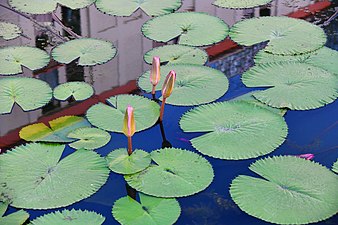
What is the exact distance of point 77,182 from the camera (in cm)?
170

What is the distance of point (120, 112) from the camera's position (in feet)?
6.57

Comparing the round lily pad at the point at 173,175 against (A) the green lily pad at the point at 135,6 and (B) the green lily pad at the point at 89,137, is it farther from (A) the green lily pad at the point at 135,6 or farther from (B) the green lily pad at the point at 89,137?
(A) the green lily pad at the point at 135,6

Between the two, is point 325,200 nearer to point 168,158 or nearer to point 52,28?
point 168,158

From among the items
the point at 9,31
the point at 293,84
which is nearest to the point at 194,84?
the point at 293,84

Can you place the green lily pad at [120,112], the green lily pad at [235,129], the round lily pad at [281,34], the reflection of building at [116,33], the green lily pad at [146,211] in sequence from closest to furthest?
the green lily pad at [146,211] → the green lily pad at [235,129] → the green lily pad at [120,112] → the reflection of building at [116,33] → the round lily pad at [281,34]

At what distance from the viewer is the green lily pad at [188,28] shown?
2490mm

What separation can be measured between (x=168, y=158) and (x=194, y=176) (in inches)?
4.4

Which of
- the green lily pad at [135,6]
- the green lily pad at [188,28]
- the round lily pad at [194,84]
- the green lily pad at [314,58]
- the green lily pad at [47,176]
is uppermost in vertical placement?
the green lily pad at [135,6]

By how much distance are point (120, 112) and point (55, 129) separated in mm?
230

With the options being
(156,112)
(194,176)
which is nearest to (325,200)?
(194,176)

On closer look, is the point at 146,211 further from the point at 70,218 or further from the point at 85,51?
the point at 85,51

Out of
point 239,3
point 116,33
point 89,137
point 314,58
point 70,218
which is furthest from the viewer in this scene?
point 239,3

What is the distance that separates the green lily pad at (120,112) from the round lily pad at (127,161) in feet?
0.41

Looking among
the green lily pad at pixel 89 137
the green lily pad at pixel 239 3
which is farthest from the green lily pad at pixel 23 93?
the green lily pad at pixel 239 3
